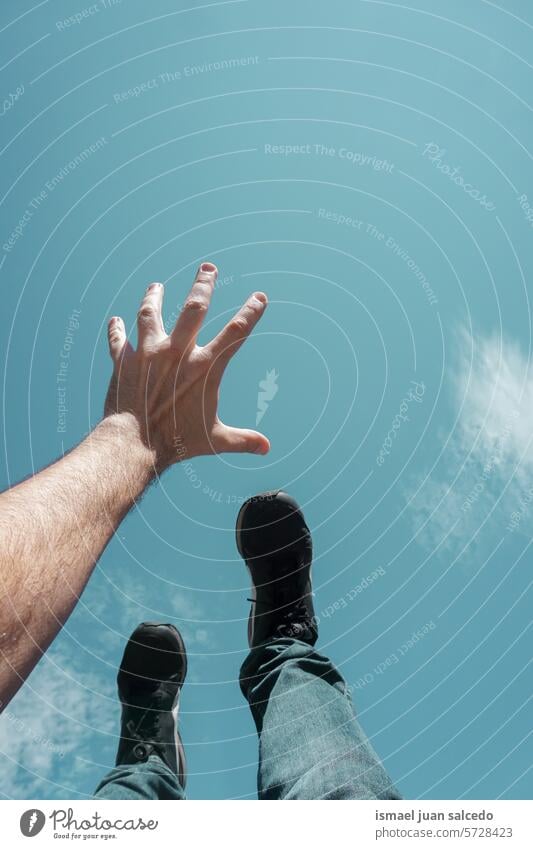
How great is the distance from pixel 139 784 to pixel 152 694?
1381 mm

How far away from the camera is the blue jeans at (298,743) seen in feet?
9.59

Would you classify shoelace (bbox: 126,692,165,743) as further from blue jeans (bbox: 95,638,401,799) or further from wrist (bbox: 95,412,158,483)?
wrist (bbox: 95,412,158,483)

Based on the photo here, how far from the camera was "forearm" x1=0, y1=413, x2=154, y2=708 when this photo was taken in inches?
98.0

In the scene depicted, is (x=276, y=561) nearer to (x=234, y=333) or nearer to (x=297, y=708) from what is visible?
(x=297, y=708)

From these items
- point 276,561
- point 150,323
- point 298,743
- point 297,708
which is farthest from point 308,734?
point 150,323

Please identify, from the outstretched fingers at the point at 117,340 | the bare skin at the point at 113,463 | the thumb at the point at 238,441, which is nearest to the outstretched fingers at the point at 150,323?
the bare skin at the point at 113,463

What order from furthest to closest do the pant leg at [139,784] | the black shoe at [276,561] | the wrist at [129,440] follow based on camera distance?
1. the black shoe at [276,561]
2. the wrist at [129,440]
3. the pant leg at [139,784]

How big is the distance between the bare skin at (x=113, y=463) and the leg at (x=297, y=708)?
145 cm

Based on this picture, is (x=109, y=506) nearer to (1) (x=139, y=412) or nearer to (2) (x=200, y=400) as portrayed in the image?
(1) (x=139, y=412)

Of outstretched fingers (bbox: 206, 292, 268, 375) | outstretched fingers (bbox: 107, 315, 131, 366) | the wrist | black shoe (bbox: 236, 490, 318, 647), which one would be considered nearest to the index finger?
outstretched fingers (bbox: 206, 292, 268, 375)

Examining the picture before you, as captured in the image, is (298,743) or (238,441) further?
(238,441)

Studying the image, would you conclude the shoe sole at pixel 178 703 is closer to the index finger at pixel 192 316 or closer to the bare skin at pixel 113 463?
the bare skin at pixel 113 463

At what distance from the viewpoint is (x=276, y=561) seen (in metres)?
5.80

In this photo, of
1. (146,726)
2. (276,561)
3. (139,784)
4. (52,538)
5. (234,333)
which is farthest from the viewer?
(276,561)
